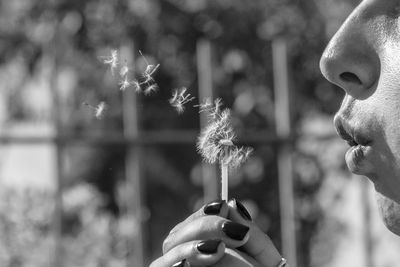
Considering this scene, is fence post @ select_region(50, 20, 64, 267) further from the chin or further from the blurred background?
the chin

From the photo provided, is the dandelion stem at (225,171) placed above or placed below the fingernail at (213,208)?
above

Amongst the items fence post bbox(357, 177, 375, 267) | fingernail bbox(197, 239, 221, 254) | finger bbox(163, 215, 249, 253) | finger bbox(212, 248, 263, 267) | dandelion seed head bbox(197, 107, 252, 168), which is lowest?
fence post bbox(357, 177, 375, 267)

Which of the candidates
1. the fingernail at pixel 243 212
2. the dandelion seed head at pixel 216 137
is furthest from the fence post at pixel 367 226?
the fingernail at pixel 243 212

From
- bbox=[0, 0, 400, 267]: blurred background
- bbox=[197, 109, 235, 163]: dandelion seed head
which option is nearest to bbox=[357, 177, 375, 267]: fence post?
bbox=[0, 0, 400, 267]: blurred background

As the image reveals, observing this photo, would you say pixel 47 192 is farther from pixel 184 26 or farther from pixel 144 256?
pixel 184 26

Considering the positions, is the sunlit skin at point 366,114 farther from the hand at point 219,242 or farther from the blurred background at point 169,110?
the blurred background at point 169,110

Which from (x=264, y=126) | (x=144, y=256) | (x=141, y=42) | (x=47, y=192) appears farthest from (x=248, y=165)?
(x=144, y=256)

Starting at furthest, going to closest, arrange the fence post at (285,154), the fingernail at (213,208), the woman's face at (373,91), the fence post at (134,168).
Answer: the fence post at (285,154), the fence post at (134,168), the fingernail at (213,208), the woman's face at (373,91)

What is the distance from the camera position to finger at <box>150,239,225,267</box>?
1292 mm

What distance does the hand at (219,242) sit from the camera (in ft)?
4.27

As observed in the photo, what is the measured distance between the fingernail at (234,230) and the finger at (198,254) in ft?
0.06

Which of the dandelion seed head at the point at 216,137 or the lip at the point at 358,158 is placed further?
the dandelion seed head at the point at 216,137

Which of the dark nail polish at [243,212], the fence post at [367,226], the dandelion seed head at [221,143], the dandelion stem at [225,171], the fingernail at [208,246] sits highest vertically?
the dandelion seed head at [221,143]

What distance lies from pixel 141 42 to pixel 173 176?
82 centimetres
